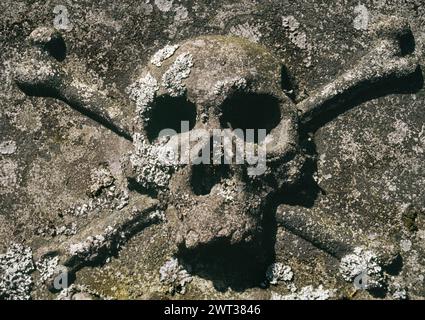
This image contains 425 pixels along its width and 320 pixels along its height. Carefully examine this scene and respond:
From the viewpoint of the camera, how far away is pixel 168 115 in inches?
158

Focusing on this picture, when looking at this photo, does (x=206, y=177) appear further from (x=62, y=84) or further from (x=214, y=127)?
(x=62, y=84)

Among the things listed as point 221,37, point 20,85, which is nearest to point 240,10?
point 221,37

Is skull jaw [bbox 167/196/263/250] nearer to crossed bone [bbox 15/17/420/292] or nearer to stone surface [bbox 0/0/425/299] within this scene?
stone surface [bbox 0/0/425/299]

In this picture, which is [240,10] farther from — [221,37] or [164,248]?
[164,248]

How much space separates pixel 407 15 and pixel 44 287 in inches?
119

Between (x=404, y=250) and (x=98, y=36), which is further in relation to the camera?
(x=98, y=36)

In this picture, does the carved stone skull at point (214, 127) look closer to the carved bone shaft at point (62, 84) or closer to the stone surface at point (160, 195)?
the stone surface at point (160, 195)

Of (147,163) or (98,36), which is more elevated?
(98,36)

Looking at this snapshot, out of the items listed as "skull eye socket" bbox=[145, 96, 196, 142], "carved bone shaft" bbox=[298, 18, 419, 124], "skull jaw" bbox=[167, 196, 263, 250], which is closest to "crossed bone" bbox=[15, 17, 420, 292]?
"carved bone shaft" bbox=[298, 18, 419, 124]

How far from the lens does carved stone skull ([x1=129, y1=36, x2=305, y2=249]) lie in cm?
371

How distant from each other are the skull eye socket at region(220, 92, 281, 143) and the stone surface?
0.58ft

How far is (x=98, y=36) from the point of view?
422cm

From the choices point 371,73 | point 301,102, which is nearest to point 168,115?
point 301,102

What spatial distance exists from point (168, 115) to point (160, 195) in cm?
53
